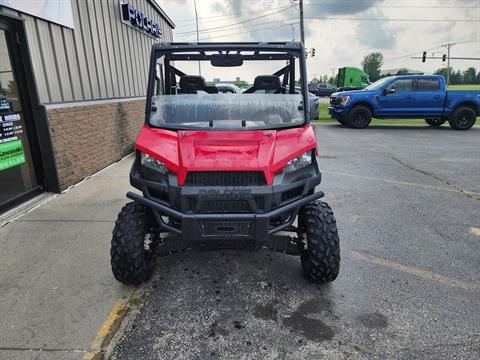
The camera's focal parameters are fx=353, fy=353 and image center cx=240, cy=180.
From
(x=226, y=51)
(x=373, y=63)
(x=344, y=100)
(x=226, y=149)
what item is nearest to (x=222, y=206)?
(x=226, y=149)

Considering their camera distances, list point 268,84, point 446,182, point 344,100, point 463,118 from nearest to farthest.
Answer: point 268,84 → point 446,182 → point 463,118 → point 344,100

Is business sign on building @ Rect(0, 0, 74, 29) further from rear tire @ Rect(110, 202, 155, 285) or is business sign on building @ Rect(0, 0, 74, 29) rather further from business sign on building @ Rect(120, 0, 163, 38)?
rear tire @ Rect(110, 202, 155, 285)

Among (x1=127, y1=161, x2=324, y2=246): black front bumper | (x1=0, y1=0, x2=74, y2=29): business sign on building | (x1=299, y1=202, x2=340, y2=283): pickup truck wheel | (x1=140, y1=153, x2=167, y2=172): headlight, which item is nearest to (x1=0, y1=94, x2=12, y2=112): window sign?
(x1=0, y1=0, x2=74, y2=29): business sign on building

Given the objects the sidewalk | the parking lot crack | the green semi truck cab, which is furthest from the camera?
the green semi truck cab

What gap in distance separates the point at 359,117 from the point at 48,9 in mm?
11786

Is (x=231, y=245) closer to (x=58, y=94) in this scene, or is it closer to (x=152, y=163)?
(x=152, y=163)

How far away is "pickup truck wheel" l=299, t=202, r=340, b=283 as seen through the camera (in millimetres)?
2973

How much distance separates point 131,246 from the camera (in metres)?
2.92

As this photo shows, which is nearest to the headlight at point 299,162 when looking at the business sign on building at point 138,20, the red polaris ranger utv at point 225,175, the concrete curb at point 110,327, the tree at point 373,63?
the red polaris ranger utv at point 225,175

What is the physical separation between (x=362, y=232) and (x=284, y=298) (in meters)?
1.77

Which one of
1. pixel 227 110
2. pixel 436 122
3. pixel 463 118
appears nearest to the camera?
pixel 227 110

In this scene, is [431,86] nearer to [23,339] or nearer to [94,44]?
[94,44]

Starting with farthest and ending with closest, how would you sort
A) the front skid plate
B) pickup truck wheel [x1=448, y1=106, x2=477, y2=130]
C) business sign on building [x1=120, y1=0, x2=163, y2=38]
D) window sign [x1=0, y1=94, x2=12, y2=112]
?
pickup truck wheel [x1=448, y1=106, x2=477, y2=130]
business sign on building [x1=120, y1=0, x2=163, y2=38]
window sign [x1=0, y1=94, x2=12, y2=112]
the front skid plate

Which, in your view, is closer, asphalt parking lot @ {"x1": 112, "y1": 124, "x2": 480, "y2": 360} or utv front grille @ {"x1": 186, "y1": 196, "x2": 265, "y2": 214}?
asphalt parking lot @ {"x1": 112, "y1": 124, "x2": 480, "y2": 360}
